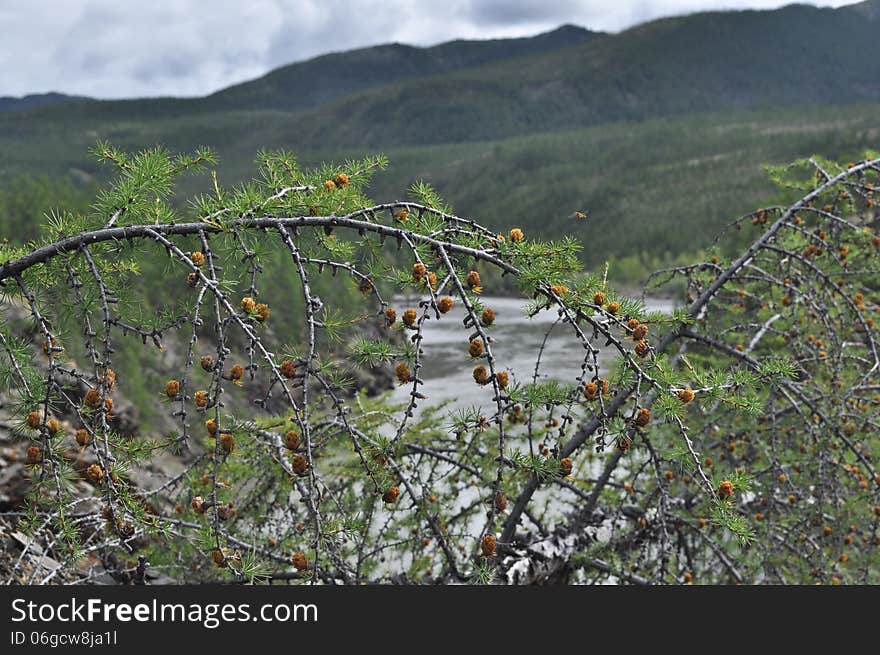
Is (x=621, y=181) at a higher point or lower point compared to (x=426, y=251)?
higher

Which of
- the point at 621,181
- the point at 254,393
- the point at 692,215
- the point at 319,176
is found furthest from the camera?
the point at 621,181

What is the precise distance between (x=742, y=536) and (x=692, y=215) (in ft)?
360

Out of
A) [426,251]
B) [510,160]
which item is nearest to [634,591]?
[426,251]

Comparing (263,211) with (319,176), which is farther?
(319,176)

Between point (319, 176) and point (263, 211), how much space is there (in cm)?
32

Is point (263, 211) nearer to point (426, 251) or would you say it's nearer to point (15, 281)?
point (426, 251)

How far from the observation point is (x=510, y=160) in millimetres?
198500

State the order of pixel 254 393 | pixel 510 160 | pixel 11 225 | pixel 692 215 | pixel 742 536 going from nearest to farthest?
pixel 742 536 < pixel 254 393 < pixel 11 225 < pixel 692 215 < pixel 510 160

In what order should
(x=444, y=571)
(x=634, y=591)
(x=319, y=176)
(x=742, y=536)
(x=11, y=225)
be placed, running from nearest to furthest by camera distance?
(x=742, y=536) → (x=319, y=176) → (x=634, y=591) → (x=444, y=571) → (x=11, y=225)

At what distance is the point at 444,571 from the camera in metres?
5.62

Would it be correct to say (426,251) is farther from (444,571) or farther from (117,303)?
(444,571)

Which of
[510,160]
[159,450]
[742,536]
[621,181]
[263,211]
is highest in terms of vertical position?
[510,160]

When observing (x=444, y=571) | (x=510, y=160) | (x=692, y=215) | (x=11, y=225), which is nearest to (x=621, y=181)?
(x=692, y=215)

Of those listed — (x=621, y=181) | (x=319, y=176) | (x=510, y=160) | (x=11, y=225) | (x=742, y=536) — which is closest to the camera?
(x=742, y=536)
